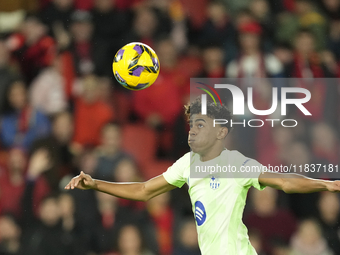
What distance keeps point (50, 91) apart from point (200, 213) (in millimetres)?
3606

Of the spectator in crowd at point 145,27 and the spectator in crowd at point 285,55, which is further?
the spectator in crowd at point 145,27

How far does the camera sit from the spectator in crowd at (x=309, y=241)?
5.30 metres

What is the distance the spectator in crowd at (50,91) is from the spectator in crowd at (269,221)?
2.86m

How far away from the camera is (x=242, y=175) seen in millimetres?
3701

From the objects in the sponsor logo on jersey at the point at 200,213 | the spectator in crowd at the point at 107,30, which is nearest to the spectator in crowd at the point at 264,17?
the spectator in crowd at the point at 107,30

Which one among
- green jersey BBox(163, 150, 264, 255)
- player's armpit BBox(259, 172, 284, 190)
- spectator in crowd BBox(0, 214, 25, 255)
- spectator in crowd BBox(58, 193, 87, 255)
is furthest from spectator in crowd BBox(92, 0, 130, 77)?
player's armpit BBox(259, 172, 284, 190)

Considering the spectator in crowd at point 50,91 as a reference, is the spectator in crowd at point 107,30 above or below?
above

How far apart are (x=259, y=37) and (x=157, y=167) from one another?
2.21 meters

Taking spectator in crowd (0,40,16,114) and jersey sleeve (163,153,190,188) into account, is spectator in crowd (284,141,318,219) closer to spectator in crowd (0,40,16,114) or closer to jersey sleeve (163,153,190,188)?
jersey sleeve (163,153,190,188)

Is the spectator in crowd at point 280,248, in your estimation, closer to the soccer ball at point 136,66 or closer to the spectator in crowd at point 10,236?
the soccer ball at point 136,66

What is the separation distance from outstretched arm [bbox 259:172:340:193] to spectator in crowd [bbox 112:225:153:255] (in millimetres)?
2223

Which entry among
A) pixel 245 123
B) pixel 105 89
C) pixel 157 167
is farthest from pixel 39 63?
pixel 245 123

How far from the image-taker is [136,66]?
4.73 meters

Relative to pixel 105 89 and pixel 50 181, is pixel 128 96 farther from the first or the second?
pixel 50 181
